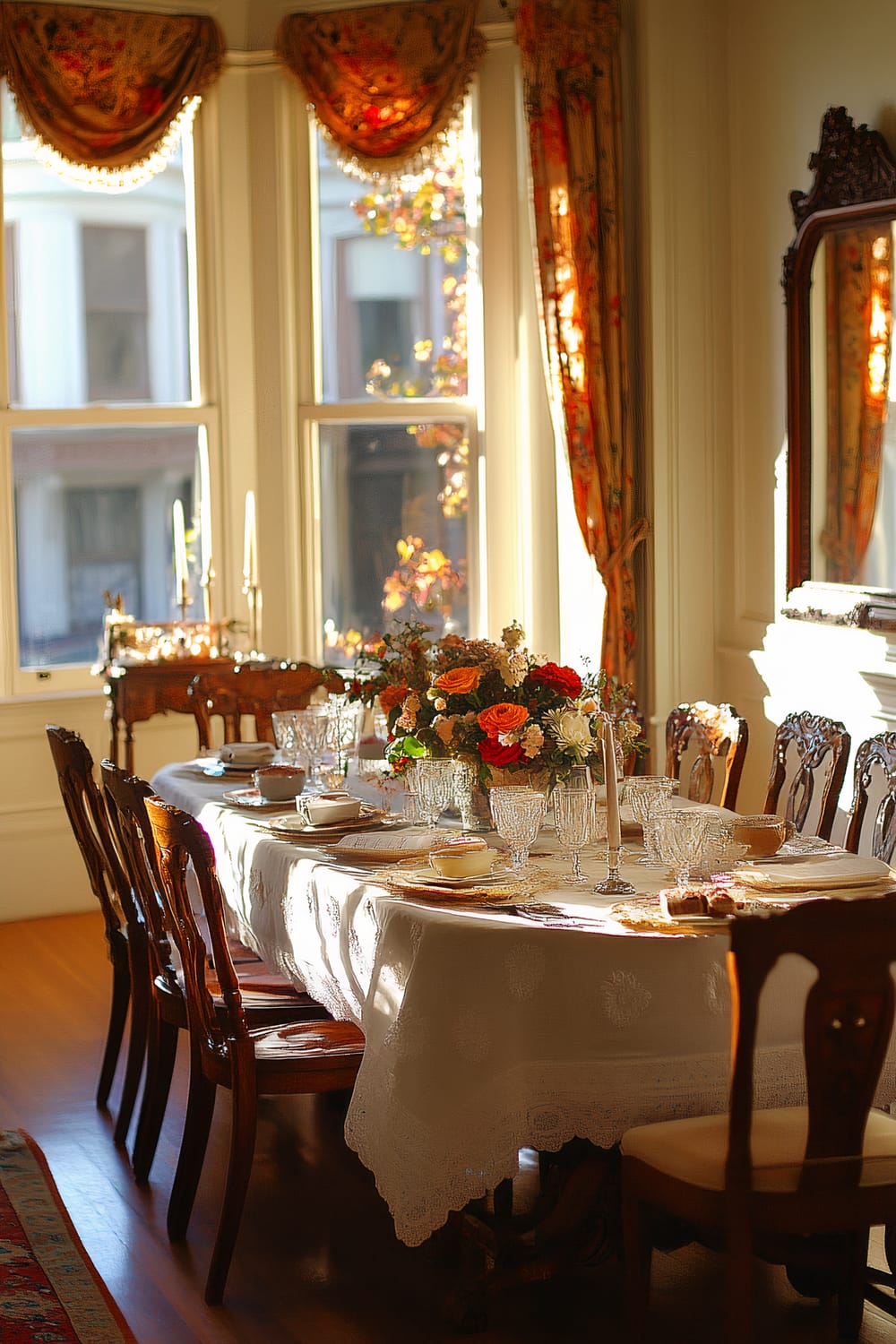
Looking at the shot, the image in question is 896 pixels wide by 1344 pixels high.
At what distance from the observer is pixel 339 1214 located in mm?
3371

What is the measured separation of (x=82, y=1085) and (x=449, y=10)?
3962mm

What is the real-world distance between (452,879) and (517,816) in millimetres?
A: 170

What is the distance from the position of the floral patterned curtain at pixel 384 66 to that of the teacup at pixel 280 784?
9.84ft

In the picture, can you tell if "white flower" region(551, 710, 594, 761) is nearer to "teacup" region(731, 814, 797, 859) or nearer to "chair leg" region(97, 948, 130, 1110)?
"teacup" region(731, 814, 797, 859)

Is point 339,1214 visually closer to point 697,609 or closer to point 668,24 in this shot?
point 697,609

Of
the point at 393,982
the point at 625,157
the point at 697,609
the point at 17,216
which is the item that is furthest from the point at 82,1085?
the point at 625,157

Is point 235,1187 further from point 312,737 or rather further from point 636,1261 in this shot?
point 312,737

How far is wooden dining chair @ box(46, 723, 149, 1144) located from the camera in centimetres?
372

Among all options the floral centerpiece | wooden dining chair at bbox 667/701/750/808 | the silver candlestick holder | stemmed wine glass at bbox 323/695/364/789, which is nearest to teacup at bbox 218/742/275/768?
stemmed wine glass at bbox 323/695/364/789

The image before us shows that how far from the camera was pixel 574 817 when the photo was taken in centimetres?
301

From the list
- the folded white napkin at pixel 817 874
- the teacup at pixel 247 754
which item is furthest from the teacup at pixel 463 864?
the teacup at pixel 247 754

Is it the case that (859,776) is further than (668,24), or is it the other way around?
(668,24)

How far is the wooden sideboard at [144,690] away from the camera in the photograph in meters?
5.46

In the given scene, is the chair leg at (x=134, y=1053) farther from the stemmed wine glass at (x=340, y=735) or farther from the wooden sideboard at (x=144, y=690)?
the wooden sideboard at (x=144, y=690)
